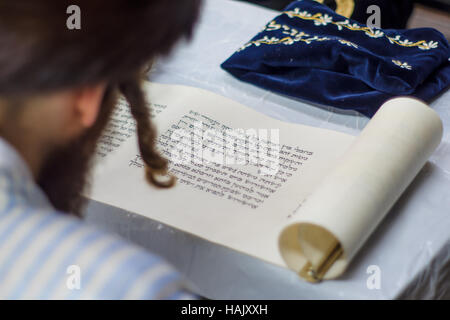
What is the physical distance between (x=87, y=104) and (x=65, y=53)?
0.25ft

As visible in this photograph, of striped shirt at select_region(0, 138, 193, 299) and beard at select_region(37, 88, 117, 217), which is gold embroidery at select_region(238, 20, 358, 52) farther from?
striped shirt at select_region(0, 138, 193, 299)

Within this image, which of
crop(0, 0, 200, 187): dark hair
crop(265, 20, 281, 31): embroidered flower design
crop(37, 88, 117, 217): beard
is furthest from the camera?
crop(265, 20, 281, 31): embroidered flower design

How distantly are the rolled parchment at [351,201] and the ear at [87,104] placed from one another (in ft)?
0.65

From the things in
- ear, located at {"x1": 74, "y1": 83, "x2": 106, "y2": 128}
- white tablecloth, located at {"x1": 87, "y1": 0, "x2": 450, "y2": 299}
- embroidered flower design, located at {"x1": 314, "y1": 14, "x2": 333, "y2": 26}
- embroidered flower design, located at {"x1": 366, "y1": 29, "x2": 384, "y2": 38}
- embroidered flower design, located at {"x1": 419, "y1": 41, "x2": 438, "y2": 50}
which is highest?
ear, located at {"x1": 74, "y1": 83, "x2": 106, "y2": 128}

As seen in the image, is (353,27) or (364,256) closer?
(364,256)

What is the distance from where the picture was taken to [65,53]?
29 cm

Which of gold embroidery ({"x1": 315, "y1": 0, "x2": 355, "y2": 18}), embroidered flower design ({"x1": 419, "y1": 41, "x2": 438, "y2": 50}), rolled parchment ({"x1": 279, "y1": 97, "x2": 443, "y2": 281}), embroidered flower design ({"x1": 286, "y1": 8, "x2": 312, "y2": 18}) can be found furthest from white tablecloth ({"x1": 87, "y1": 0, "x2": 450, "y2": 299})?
gold embroidery ({"x1": 315, "y1": 0, "x2": 355, "y2": 18})

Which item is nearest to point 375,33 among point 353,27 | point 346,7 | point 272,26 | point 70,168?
point 353,27

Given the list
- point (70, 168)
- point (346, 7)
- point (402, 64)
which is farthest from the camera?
point (346, 7)

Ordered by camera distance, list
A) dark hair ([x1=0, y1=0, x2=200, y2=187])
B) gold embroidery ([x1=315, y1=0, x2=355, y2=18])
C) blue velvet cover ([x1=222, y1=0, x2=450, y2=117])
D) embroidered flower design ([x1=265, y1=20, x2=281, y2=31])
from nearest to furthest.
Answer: dark hair ([x1=0, y1=0, x2=200, y2=187]) → blue velvet cover ([x1=222, y1=0, x2=450, y2=117]) → embroidered flower design ([x1=265, y1=20, x2=281, y2=31]) → gold embroidery ([x1=315, y1=0, x2=355, y2=18])

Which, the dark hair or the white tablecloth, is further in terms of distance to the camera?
the white tablecloth

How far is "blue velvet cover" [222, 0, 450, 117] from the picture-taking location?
0.71 m

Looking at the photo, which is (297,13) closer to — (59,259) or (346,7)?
(346,7)
